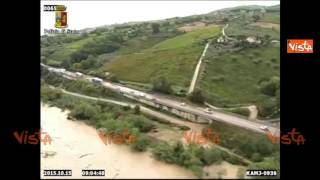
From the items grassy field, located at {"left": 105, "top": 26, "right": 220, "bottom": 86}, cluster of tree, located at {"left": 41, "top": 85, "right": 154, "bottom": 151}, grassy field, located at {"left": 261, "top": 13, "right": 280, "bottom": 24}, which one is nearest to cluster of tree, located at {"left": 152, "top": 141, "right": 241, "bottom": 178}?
cluster of tree, located at {"left": 41, "top": 85, "right": 154, "bottom": 151}

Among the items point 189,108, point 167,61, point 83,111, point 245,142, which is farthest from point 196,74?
point 245,142

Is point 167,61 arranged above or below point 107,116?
above

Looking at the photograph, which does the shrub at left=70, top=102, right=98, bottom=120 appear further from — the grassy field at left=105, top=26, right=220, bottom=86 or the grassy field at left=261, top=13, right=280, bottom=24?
the grassy field at left=261, top=13, right=280, bottom=24

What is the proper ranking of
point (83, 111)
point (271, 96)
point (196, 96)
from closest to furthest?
point (271, 96) → point (83, 111) → point (196, 96)

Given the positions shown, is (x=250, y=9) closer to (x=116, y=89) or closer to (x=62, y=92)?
(x=116, y=89)
